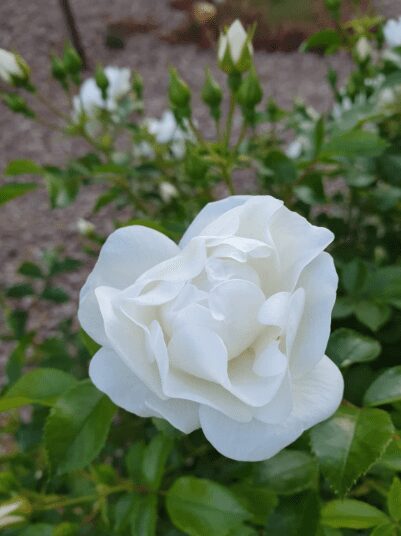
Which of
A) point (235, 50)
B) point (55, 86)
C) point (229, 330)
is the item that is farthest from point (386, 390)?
point (55, 86)

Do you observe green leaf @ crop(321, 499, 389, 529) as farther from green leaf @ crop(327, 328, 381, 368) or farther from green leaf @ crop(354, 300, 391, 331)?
green leaf @ crop(354, 300, 391, 331)

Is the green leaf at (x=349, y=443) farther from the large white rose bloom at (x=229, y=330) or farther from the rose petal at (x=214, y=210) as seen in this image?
the rose petal at (x=214, y=210)

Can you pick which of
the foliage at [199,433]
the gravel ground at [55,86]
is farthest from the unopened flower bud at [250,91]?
the gravel ground at [55,86]

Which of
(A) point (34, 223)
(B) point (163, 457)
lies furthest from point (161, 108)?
(B) point (163, 457)

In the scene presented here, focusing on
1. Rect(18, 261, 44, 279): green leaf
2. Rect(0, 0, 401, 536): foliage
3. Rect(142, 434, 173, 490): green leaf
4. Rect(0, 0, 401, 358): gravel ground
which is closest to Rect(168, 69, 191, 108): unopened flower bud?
Rect(0, 0, 401, 536): foliage

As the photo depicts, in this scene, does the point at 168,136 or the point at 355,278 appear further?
the point at 168,136

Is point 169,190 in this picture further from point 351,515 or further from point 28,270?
point 351,515
